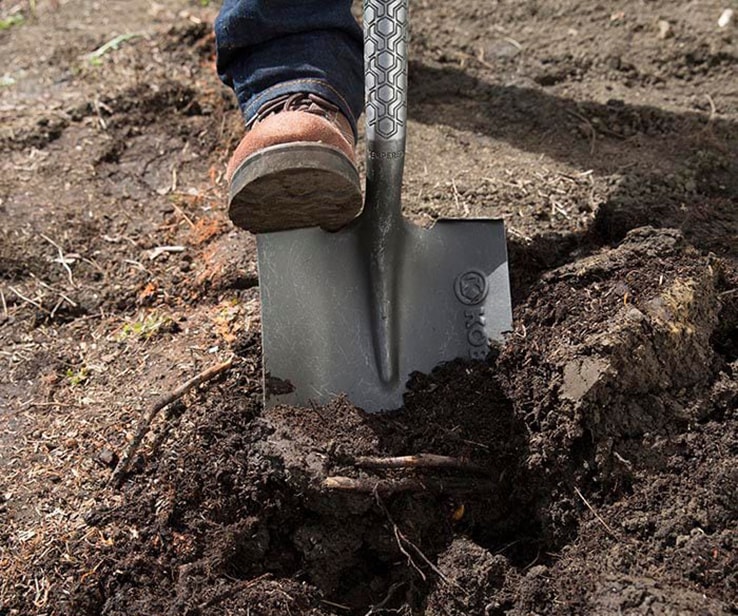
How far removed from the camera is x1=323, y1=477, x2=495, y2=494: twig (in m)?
2.02

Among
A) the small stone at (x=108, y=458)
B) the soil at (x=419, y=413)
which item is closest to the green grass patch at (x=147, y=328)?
the soil at (x=419, y=413)

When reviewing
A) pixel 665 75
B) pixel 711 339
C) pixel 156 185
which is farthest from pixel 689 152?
pixel 156 185

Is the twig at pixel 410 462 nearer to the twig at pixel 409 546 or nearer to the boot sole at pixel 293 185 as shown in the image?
the twig at pixel 409 546

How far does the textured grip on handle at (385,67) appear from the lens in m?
2.08

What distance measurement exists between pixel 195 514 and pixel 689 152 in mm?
1960

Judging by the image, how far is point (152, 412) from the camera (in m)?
2.21

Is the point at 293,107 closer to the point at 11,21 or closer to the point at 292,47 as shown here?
the point at 292,47

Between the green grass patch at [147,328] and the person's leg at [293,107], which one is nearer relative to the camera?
the person's leg at [293,107]

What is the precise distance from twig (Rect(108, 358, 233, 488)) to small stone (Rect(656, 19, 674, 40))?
229 cm

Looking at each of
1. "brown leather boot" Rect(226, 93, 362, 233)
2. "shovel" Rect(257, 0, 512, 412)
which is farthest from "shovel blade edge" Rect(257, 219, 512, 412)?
"brown leather boot" Rect(226, 93, 362, 233)

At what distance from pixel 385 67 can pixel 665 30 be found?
190 cm

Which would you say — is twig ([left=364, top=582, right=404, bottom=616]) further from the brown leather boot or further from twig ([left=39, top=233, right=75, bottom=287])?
twig ([left=39, top=233, right=75, bottom=287])

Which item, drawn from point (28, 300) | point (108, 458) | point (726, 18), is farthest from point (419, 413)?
point (726, 18)

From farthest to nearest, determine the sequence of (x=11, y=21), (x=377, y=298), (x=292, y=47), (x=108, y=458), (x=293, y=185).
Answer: (x=11, y=21) < (x=292, y=47) < (x=377, y=298) < (x=108, y=458) < (x=293, y=185)
